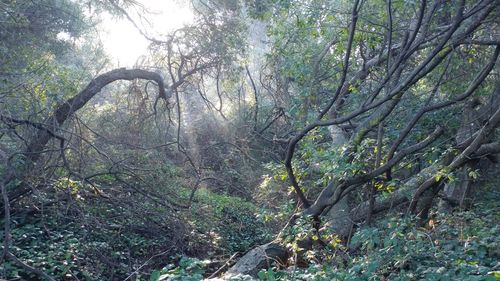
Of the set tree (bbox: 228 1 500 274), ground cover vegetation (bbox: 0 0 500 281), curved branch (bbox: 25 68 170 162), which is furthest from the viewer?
curved branch (bbox: 25 68 170 162)

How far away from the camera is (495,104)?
7.35 metres

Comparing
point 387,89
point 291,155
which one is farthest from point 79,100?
point 387,89

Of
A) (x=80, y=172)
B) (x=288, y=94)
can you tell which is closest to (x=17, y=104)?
(x=80, y=172)

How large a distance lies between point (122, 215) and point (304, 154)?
119 inches

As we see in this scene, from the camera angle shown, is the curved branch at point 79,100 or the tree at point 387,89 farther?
the curved branch at point 79,100

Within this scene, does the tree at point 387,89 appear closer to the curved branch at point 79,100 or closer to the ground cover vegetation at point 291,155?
the ground cover vegetation at point 291,155

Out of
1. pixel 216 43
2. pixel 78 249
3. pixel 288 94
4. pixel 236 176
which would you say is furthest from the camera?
pixel 236 176

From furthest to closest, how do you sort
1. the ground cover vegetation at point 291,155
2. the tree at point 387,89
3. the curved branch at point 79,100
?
the curved branch at point 79,100 < the tree at point 387,89 < the ground cover vegetation at point 291,155

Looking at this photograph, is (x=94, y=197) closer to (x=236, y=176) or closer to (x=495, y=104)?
(x=236, y=176)

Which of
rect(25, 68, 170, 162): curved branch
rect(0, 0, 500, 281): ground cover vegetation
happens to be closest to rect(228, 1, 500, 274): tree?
rect(0, 0, 500, 281): ground cover vegetation

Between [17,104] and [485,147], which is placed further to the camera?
[17,104]

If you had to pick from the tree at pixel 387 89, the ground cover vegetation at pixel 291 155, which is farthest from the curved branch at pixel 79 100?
the tree at pixel 387 89

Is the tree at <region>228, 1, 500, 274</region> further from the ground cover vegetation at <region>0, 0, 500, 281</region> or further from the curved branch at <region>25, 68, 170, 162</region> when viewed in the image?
the curved branch at <region>25, 68, 170, 162</region>

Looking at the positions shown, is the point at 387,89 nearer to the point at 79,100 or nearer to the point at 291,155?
the point at 291,155
